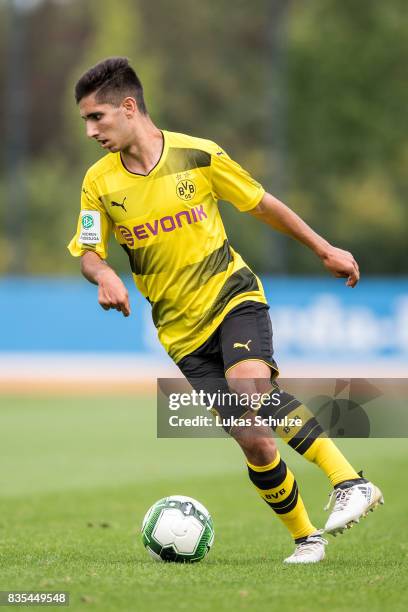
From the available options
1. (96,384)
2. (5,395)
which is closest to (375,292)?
(96,384)

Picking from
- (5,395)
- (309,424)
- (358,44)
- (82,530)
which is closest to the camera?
(309,424)

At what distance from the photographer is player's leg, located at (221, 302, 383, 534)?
6414 mm

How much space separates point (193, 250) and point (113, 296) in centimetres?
68

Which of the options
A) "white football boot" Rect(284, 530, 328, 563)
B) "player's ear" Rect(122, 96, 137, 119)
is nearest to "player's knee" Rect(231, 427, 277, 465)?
"white football boot" Rect(284, 530, 328, 563)

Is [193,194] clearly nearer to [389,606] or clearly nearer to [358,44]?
[389,606]

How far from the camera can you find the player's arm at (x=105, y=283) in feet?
20.2

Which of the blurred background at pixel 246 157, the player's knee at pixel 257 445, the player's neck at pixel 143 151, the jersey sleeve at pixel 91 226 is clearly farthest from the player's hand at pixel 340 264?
the blurred background at pixel 246 157

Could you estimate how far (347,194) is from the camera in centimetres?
3666

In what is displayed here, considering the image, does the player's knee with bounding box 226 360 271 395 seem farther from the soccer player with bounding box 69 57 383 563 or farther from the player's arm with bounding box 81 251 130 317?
the player's arm with bounding box 81 251 130 317

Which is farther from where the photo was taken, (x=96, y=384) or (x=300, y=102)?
(x=300, y=102)

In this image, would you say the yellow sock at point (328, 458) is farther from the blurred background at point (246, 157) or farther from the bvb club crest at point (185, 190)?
the blurred background at point (246, 157)

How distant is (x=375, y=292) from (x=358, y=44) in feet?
50.2

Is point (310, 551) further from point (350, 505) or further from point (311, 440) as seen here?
point (311, 440)

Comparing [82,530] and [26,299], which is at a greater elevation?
[26,299]
